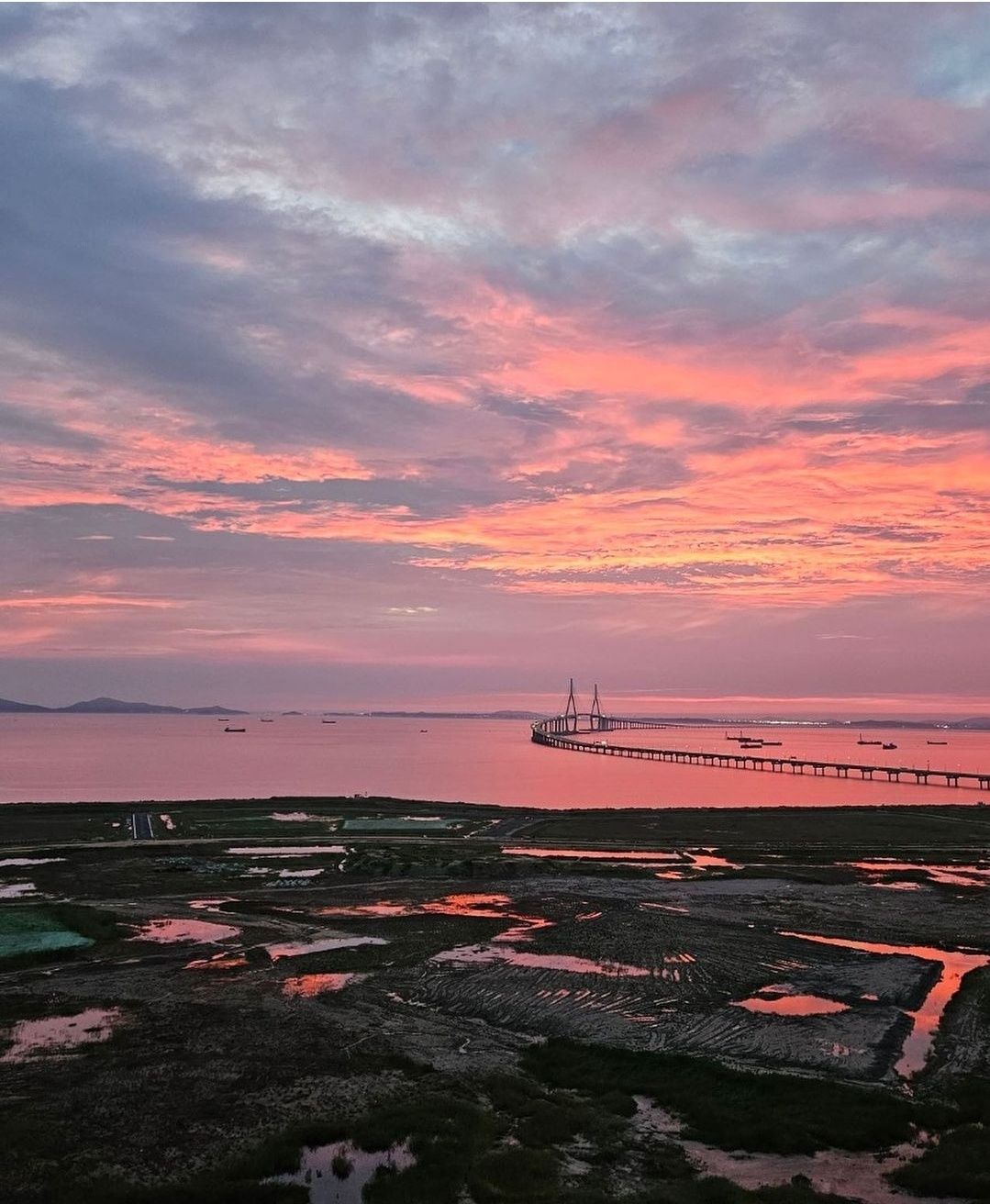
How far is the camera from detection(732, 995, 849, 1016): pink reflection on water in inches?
950

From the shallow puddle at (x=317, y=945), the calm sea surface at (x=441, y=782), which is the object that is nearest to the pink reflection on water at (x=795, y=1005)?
the shallow puddle at (x=317, y=945)

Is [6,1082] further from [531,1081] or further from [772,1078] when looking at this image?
[772,1078]

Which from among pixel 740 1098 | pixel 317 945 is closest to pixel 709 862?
pixel 317 945

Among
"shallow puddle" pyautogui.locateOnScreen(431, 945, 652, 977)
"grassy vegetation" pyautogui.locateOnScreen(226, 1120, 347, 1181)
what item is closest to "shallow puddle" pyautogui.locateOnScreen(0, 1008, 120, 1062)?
"grassy vegetation" pyautogui.locateOnScreen(226, 1120, 347, 1181)

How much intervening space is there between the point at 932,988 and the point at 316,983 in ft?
56.7

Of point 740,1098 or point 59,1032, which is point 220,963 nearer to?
point 59,1032

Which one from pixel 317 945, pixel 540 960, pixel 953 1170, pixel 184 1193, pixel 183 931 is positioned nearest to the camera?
pixel 184 1193

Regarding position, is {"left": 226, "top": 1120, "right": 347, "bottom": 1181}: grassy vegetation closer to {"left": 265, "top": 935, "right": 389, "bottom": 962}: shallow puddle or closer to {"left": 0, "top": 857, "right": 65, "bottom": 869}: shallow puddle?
{"left": 265, "top": 935, "right": 389, "bottom": 962}: shallow puddle

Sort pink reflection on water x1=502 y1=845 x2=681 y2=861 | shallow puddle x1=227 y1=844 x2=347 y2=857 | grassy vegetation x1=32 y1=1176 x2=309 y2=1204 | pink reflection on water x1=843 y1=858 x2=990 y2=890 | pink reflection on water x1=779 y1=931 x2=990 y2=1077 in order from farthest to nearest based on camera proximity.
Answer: shallow puddle x1=227 y1=844 x2=347 y2=857
pink reflection on water x1=502 y1=845 x2=681 y2=861
pink reflection on water x1=843 y1=858 x2=990 y2=890
pink reflection on water x1=779 y1=931 x2=990 y2=1077
grassy vegetation x1=32 y1=1176 x2=309 y2=1204

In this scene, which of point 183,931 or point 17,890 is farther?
point 17,890

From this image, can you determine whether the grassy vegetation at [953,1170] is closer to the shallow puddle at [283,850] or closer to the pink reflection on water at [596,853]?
the pink reflection on water at [596,853]

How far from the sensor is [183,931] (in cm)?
3344

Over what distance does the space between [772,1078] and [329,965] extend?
1384cm

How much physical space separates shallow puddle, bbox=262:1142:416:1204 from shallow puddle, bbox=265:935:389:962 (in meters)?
14.0
